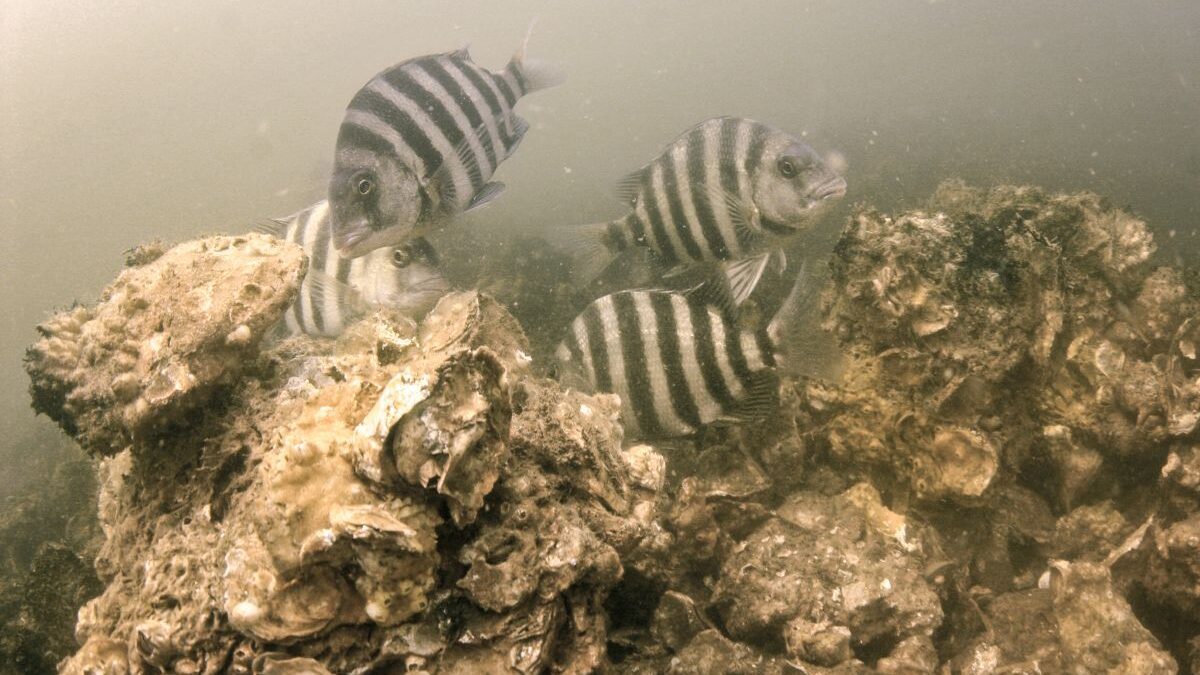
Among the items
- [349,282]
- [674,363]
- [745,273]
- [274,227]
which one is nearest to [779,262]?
[745,273]

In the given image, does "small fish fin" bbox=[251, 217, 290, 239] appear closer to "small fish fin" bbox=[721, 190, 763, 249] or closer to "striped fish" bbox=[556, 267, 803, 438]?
"striped fish" bbox=[556, 267, 803, 438]

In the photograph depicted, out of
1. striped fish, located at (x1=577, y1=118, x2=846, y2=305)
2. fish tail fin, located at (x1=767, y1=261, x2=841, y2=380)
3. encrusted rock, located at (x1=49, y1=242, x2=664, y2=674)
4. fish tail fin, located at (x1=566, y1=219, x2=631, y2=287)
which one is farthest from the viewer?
fish tail fin, located at (x1=566, y1=219, x2=631, y2=287)

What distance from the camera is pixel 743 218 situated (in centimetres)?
397

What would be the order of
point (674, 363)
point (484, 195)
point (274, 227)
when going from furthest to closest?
1. point (274, 227)
2. point (484, 195)
3. point (674, 363)

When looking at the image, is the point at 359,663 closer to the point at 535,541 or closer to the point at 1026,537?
the point at 535,541

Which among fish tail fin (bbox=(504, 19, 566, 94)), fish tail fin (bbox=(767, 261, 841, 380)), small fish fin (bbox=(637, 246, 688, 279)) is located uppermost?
fish tail fin (bbox=(504, 19, 566, 94))

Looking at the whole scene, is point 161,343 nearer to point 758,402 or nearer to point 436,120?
point 436,120

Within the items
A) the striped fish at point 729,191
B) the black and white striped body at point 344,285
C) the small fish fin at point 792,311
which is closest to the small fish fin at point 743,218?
the striped fish at point 729,191

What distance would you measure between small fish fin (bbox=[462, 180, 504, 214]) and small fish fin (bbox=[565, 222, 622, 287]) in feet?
3.50

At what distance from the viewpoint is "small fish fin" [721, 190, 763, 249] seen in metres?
3.96

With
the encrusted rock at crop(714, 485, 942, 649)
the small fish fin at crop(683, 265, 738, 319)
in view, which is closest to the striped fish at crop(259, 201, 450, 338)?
the small fish fin at crop(683, 265, 738, 319)

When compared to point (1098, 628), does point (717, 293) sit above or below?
above

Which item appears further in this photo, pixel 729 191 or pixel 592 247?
pixel 592 247

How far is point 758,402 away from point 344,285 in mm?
2563
